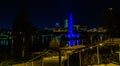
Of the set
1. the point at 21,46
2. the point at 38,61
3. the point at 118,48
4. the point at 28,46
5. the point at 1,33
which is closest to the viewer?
the point at 118,48

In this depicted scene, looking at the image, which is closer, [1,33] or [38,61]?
[38,61]

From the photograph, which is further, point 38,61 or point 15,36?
point 15,36

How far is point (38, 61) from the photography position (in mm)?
10172

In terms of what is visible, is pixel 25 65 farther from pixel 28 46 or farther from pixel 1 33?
pixel 1 33

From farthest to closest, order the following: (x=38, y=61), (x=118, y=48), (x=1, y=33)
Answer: (x=1, y=33)
(x=38, y=61)
(x=118, y=48)

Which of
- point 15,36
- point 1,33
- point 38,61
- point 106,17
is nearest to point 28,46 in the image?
point 15,36

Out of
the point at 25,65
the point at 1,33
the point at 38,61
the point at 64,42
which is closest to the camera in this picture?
the point at 25,65

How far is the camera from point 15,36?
78.1 feet

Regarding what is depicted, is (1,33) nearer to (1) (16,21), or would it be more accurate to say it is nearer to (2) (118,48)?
(1) (16,21)

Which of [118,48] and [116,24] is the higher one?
[116,24]

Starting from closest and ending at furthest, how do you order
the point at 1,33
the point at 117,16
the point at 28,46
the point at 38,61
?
the point at 38,61 → the point at 28,46 → the point at 117,16 → the point at 1,33

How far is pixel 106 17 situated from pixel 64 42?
8718 mm

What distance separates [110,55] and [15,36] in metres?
15.9

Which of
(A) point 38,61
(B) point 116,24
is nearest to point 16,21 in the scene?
(B) point 116,24
